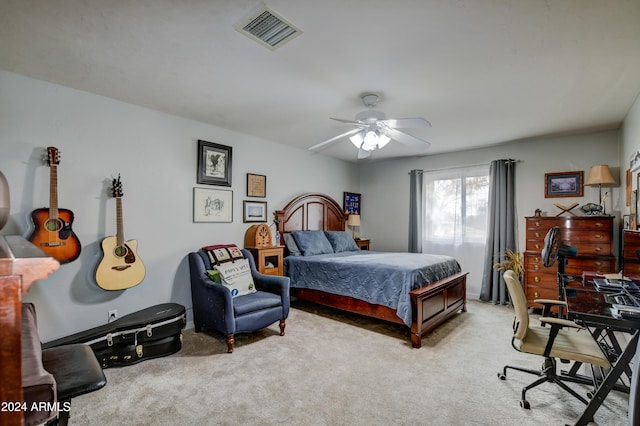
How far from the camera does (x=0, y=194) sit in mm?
853

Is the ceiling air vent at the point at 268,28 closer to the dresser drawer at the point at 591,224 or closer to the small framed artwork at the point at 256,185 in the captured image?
Result: the small framed artwork at the point at 256,185

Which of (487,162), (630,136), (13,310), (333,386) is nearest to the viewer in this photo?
(13,310)

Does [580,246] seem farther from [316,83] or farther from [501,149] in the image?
[316,83]

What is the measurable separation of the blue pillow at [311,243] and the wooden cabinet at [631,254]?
3.36m

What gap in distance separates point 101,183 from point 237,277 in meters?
1.64

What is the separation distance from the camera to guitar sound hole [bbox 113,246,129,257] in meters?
2.90

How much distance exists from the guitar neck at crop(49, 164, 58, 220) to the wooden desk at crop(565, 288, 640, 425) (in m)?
3.78

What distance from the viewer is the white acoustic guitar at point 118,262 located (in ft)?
9.24

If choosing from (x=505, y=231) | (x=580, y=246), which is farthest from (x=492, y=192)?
(x=580, y=246)

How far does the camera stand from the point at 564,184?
4277 mm

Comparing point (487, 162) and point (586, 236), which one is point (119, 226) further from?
point (586, 236)

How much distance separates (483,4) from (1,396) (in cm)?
240

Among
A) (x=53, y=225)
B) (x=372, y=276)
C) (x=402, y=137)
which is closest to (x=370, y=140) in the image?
(x=402, y=137)

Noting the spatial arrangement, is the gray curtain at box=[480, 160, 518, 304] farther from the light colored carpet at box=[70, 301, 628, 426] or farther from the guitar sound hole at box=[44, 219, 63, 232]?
the guitar sound hole at box=[44, 219, 63, 232]
